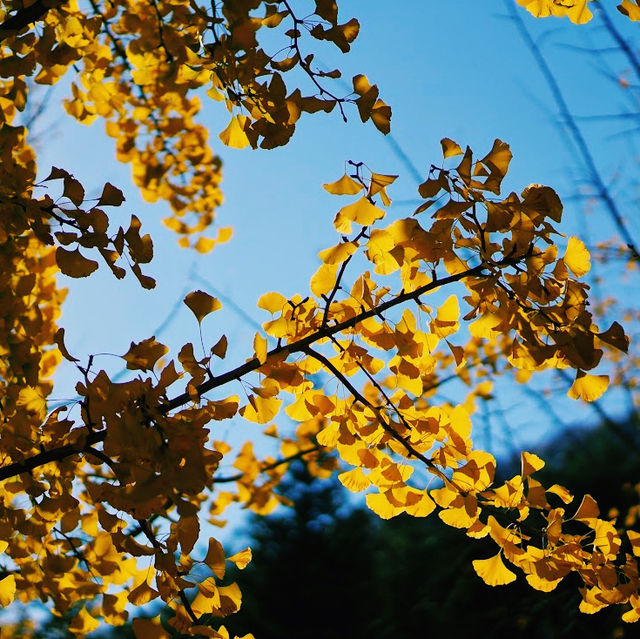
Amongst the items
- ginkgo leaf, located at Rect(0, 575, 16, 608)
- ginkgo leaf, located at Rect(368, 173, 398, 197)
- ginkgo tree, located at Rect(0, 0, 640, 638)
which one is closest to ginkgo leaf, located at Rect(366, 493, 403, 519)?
ginkgo tree, located at Rect(0, 0, 640, 638)

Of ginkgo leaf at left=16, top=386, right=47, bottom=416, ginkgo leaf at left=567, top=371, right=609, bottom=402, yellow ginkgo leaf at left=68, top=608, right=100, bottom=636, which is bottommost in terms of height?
ginkgo leaf at left=567, top=371, right=609, bottom=402

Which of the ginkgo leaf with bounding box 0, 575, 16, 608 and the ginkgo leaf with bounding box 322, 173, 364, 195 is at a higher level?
the ginkgo leaf with bounding box 322, 173, 364, 195

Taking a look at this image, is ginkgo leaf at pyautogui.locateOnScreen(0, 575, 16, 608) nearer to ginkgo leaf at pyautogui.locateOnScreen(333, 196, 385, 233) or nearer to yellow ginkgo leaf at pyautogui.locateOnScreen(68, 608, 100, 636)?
yellow ginkgo leaf at pyautogui.locateOnScreen(68, 608, 100, 636)

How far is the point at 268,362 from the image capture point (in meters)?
0.98

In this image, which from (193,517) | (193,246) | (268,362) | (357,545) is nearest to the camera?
(193,517)

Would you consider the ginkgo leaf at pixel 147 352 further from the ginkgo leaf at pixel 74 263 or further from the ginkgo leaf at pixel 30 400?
the ginkgo leaf at pixel 30 400

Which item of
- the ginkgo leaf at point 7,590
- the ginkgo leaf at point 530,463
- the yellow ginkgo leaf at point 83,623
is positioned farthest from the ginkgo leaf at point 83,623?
the ginkgo leaf at point 530,463

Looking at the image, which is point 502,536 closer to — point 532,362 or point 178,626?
point 532,362

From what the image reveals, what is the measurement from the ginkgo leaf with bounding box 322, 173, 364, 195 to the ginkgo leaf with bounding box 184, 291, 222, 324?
0.78 ft

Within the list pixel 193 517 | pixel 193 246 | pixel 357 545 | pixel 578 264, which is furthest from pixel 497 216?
pixel 357 545

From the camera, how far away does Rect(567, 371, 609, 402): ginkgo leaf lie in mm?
982

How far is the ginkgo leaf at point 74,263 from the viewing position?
3.26 feet

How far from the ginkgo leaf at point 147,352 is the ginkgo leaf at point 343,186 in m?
0.31

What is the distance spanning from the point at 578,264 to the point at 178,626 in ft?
2.45
